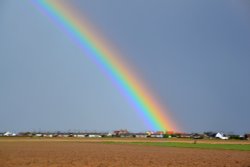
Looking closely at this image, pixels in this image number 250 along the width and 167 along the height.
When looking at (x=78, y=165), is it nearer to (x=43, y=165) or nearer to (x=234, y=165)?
(x=43, y=165)

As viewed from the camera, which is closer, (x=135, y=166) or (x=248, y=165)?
(x=135, y=166)

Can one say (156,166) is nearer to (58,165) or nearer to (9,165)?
(58,165)

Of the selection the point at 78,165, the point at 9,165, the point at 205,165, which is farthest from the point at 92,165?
the point at 205,165

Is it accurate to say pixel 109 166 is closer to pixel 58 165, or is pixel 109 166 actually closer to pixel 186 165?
pixel 58 165

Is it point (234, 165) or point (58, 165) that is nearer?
point (58, 165)

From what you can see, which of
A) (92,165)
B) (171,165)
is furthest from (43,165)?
(171,165)

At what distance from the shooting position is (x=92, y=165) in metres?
41.8

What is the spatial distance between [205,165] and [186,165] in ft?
6.14

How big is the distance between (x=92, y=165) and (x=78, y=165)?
1.34 meters

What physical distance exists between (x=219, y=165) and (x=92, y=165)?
12684mm

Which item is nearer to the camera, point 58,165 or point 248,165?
point 58,165

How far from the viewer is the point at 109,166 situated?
4081 centimetres

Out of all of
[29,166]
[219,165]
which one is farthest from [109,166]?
[219,165]

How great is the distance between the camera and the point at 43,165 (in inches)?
1628
